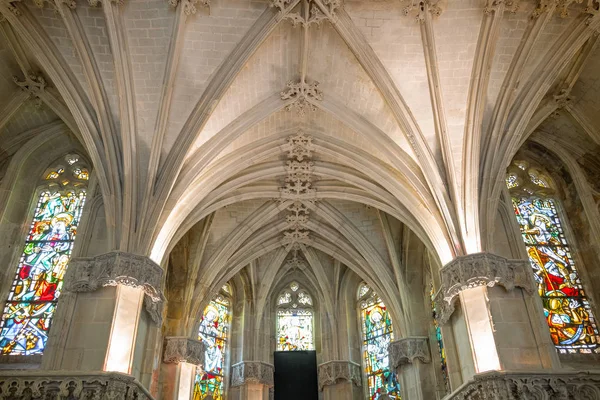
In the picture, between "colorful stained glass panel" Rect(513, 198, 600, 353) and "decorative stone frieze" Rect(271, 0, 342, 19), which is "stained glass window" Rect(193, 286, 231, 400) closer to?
"colorful stained glass panel" Rect(513, 198, 600, 353)

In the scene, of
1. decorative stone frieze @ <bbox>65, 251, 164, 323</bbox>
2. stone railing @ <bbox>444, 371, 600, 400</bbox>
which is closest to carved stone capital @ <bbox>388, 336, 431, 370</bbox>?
stone railing @ <bbox>444, 371, 600, 400</bbox>

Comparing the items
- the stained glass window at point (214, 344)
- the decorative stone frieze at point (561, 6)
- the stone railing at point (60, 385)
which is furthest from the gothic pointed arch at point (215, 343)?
A: the decorative stone frieze at point (561, 6)

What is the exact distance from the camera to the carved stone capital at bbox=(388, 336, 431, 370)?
53.3ft

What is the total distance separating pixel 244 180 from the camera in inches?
615

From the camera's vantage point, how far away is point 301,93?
14.1m

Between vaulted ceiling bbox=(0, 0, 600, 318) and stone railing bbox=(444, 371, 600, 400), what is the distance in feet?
9.26

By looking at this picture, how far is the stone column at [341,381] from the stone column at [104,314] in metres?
7.54

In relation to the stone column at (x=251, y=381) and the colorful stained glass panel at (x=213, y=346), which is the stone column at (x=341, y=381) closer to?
the stone column at (x=251, y=381)

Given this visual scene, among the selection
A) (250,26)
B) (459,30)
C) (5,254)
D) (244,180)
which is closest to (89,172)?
(5,254)

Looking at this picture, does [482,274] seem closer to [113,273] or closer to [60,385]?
[113,273]

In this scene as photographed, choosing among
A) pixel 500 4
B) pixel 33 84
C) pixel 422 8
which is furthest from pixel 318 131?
pixel 33 84

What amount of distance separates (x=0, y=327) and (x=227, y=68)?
24.1ft

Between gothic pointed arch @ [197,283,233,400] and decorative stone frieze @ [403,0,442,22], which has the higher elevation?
decorative stone frieze @ [403,0,442,22]

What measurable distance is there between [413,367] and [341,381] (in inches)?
114
